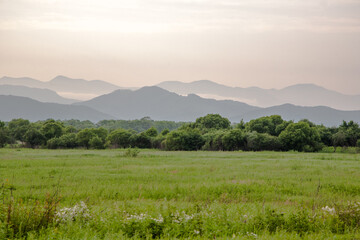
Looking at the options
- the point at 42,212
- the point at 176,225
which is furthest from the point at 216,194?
the point at 42,212

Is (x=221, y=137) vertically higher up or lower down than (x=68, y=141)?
higher up

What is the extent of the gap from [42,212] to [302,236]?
26.9 feet

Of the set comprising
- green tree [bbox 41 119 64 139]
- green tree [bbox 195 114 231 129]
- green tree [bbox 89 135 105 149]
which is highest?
green tree [bbox 195 114 231 129]

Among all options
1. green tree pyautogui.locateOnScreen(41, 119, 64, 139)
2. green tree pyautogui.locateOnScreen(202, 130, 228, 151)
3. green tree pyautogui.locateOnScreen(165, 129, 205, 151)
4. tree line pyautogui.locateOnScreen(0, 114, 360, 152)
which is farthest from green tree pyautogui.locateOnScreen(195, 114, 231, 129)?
green tree pyautogui.locateOnScreen(41, 119, 64, 139)

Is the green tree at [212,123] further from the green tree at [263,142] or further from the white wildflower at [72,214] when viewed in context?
the white wildflower at [72,214]

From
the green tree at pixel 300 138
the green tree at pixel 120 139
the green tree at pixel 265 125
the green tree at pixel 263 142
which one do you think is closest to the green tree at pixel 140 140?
the green tree at pixel 120 139

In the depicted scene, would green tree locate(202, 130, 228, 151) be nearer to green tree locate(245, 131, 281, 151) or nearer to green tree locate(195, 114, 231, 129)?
green tree locate(245, 131, 281, 151)

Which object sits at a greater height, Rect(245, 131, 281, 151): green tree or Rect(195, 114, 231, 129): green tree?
Rect(195, 114, 231, 129): green tree

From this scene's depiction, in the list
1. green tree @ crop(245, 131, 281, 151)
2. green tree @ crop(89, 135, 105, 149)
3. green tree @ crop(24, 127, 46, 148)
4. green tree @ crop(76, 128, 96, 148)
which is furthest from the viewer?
green tree @ crop(24, 127, 46, 148)

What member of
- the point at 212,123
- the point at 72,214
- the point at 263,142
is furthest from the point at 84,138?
the point at 72,214

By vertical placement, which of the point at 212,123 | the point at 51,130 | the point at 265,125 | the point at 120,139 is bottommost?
the point at 120,139

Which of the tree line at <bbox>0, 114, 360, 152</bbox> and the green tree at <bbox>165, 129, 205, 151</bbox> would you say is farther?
the green tree at <bbox>165, 129, 205, 151</bbox>

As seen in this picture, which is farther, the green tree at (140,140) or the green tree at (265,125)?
the green tree at (140,140)

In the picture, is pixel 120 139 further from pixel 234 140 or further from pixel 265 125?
pixel 265 125
